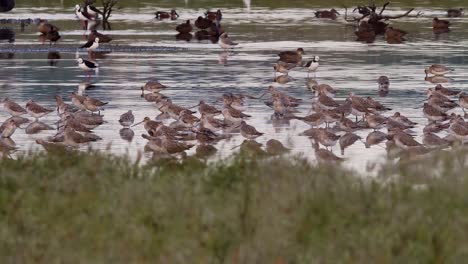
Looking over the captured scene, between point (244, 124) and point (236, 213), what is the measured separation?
896 centimetres

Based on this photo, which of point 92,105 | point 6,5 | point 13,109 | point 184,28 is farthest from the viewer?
point 6,5

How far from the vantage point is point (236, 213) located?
1036 centimetres

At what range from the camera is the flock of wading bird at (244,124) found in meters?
17.8

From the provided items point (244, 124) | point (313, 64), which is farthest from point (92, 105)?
point (313, 64)

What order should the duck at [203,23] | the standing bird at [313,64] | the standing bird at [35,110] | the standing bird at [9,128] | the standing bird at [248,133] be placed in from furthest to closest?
the duck at [203,23]
the standing bird at [313,64]
the standing bird at [35,110]
the standing bird at [9,128]
the standing bird at [248,133]

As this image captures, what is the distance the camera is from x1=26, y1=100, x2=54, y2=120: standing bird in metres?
21.3

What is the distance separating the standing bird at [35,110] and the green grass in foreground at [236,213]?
854cm

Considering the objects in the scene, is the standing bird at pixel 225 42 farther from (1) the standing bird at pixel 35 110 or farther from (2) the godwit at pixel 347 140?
(2) the godwit at pixel 347 140

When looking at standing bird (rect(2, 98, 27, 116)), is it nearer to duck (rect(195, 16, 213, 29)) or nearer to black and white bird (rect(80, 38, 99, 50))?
black and white bird (rect(80, 38, 99, 50))

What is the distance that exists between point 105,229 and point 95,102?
12.3 meters

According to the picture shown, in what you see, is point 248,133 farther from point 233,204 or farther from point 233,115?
point 233,204

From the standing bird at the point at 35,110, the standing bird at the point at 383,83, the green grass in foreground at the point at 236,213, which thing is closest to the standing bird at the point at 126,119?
the standing bird at the point at 35,110

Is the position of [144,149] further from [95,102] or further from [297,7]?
[297,7]

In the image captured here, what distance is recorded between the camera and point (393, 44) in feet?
127
